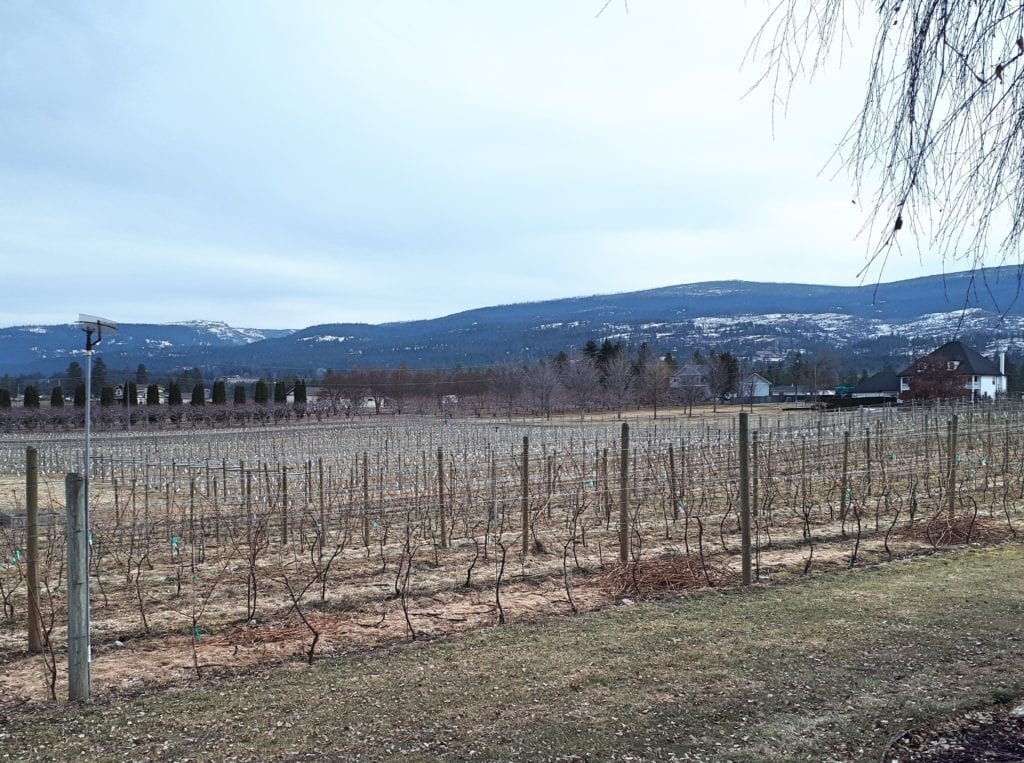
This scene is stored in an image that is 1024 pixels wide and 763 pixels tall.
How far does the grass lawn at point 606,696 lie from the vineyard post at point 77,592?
18cm

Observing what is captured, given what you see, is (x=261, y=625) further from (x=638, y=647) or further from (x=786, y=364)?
(x=786, y=364)

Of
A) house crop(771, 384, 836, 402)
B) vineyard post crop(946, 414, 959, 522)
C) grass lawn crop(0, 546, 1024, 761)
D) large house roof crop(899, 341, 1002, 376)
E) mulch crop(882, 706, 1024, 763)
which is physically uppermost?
large house roof crop(899, 341, 1002, 376)

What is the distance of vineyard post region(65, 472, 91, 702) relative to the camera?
375 cm

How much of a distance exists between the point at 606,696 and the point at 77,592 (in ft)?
8.66

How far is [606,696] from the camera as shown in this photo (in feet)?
12.1

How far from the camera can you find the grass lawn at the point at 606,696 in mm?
3193

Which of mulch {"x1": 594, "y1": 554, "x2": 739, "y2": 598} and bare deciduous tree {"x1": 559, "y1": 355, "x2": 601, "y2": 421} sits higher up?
bare deciduous tree {"x1": 559, "y1": 355, "x2": 601, "y2": 421}

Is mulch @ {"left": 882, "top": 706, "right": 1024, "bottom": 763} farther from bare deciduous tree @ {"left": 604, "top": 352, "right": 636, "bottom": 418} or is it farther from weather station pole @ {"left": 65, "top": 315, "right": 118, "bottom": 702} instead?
bare deciduous tree @ {"left": 604, "top": 352, "right": 636, "bottom": 418}

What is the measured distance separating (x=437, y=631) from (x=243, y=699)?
1619 mm

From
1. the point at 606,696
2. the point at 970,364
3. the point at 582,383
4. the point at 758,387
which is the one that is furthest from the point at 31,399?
the point at 758,387

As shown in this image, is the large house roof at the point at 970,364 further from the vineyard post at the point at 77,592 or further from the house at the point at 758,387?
the vineyard post at the point at 77,592

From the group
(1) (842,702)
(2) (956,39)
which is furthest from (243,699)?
(2) (956,39)

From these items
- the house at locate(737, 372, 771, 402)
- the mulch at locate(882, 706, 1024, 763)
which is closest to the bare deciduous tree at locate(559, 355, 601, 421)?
the house at locate(737, 372, 771, 402)

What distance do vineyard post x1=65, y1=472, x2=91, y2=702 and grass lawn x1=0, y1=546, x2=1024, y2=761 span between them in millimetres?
181
